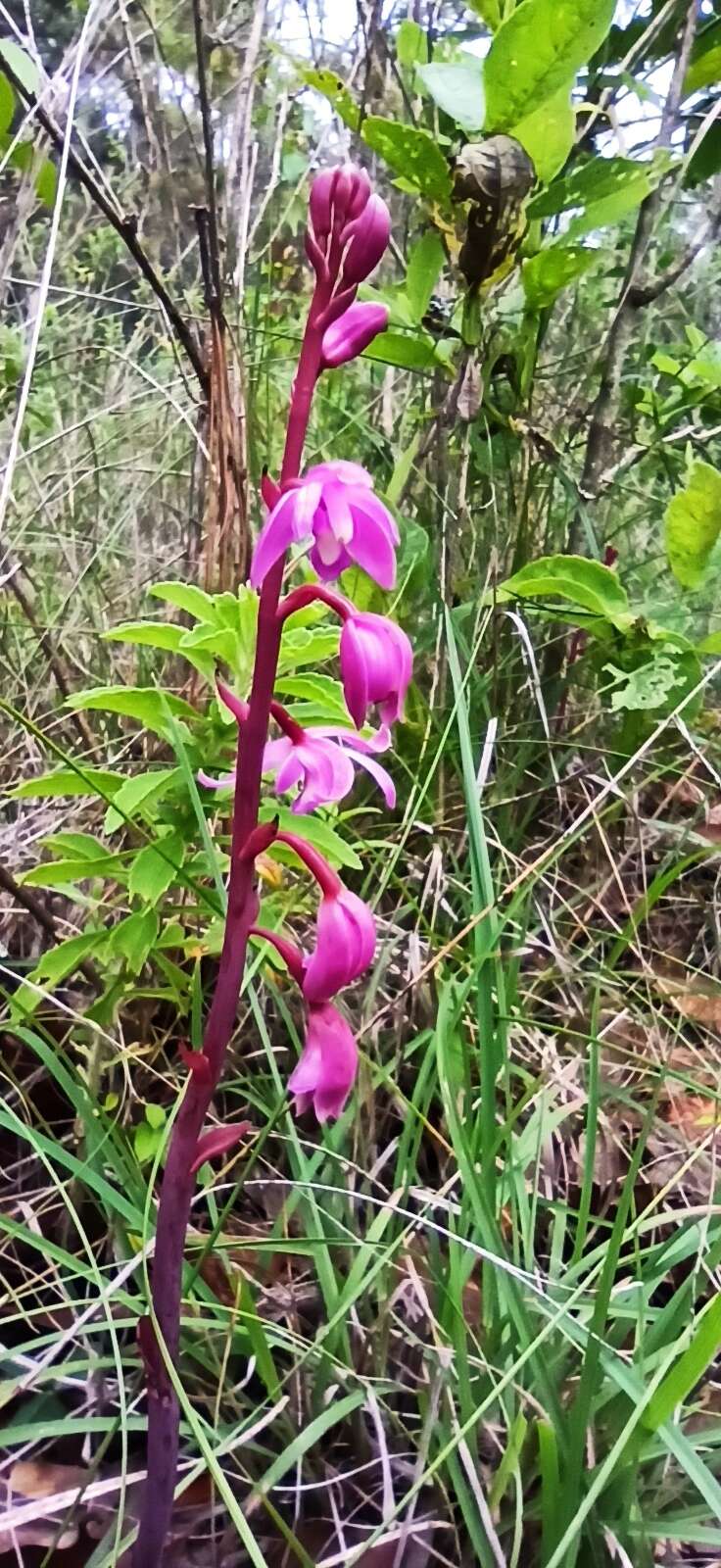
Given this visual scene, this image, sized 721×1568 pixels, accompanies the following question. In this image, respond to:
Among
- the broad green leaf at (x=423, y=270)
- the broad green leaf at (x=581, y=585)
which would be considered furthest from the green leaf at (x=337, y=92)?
the broad green leaf at (x=581, y=585)

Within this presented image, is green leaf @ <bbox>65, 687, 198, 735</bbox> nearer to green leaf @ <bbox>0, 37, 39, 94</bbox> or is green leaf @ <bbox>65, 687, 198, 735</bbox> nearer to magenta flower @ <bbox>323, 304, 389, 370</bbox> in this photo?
magenta flower @ <bbox>323, 304, 389, 370</bbox>

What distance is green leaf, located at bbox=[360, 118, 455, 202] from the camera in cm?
129

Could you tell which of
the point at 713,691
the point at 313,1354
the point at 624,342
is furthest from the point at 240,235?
the point at 313,1354

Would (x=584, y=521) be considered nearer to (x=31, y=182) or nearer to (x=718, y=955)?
(x=718, y=955)

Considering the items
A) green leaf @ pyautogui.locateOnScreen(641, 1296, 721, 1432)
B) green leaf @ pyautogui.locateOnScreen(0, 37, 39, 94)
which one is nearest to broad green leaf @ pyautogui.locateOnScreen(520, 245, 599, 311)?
green leaf @ pyautogui.locateOnScreen(0, 37, 39, 94)

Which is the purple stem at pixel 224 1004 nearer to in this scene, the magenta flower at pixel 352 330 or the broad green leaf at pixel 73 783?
the magenta flower at pixel 352 330

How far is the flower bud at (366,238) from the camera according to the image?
0.66 meters

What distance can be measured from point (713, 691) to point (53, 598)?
121cm

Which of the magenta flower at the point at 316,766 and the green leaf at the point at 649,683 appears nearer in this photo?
the magenta flower at the point at 316,766

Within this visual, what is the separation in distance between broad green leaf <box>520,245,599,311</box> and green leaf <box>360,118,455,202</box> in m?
0.13

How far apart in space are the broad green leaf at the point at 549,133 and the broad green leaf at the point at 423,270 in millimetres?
187

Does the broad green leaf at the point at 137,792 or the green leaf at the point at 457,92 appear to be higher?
the green leaf at the point at 457,92

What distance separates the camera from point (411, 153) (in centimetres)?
Answer: 131

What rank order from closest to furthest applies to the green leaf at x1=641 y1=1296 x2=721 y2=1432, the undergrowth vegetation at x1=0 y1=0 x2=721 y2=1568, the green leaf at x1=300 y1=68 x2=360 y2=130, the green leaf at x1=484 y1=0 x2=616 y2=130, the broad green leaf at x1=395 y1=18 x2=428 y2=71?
the green leaf at x1=641 y1=1296 x2=721 y2=1432, the undergrowth vegetation at x1=0 y1=0 x2=721 y2=1568, the green leaf at x1=484 y1=0 x2=616 y2=130, the green leaf at x1=300 y1=68 x2=360 y2=130, the broad green leaf at x1=395 y1=18 x2=428 y2=71
